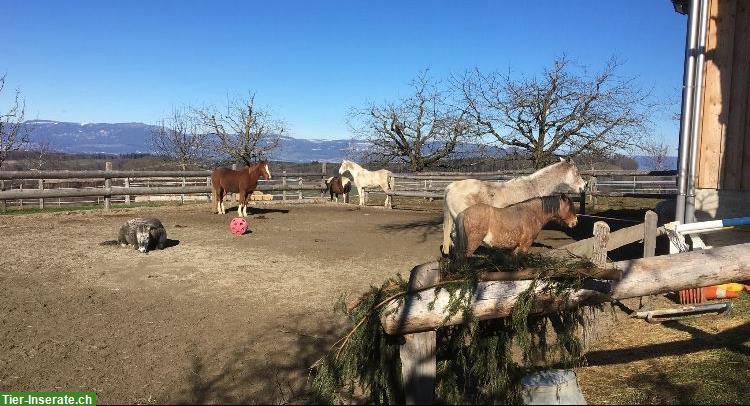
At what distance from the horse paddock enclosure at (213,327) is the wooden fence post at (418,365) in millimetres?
1091

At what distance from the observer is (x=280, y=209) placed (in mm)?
17562

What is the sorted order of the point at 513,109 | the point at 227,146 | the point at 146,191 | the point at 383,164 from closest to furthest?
the point at 146,191, the point at 513,109, the point at 383,164, the point at 227,146

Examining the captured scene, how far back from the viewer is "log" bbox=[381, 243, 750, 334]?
8.55 ft

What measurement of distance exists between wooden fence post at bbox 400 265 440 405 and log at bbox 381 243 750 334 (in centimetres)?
8

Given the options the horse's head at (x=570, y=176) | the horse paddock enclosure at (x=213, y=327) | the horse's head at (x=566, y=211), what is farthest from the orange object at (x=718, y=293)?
the horse's head at (x=570, y=176)

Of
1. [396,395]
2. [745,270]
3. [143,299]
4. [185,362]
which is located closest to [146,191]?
[143,299]

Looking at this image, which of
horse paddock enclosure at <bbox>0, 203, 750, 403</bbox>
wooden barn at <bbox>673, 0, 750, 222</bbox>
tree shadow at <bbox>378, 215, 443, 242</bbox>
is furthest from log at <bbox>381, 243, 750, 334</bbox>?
tree shadow at <bbox>378, 215, 443, 242</bbox>

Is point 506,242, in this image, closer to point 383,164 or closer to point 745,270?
point 745,270

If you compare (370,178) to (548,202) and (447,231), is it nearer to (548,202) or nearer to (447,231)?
(447,231)

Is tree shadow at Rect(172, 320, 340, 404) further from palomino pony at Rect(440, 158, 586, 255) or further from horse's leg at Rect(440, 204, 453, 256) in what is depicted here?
horse's leg at Rect(440, 204, 453, 256)

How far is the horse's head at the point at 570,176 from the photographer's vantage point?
8.14 meters

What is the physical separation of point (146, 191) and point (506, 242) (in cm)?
1399

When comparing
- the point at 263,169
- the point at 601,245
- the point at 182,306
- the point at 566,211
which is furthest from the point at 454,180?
the point at 601,245

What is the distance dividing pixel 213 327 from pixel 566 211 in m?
4.66
